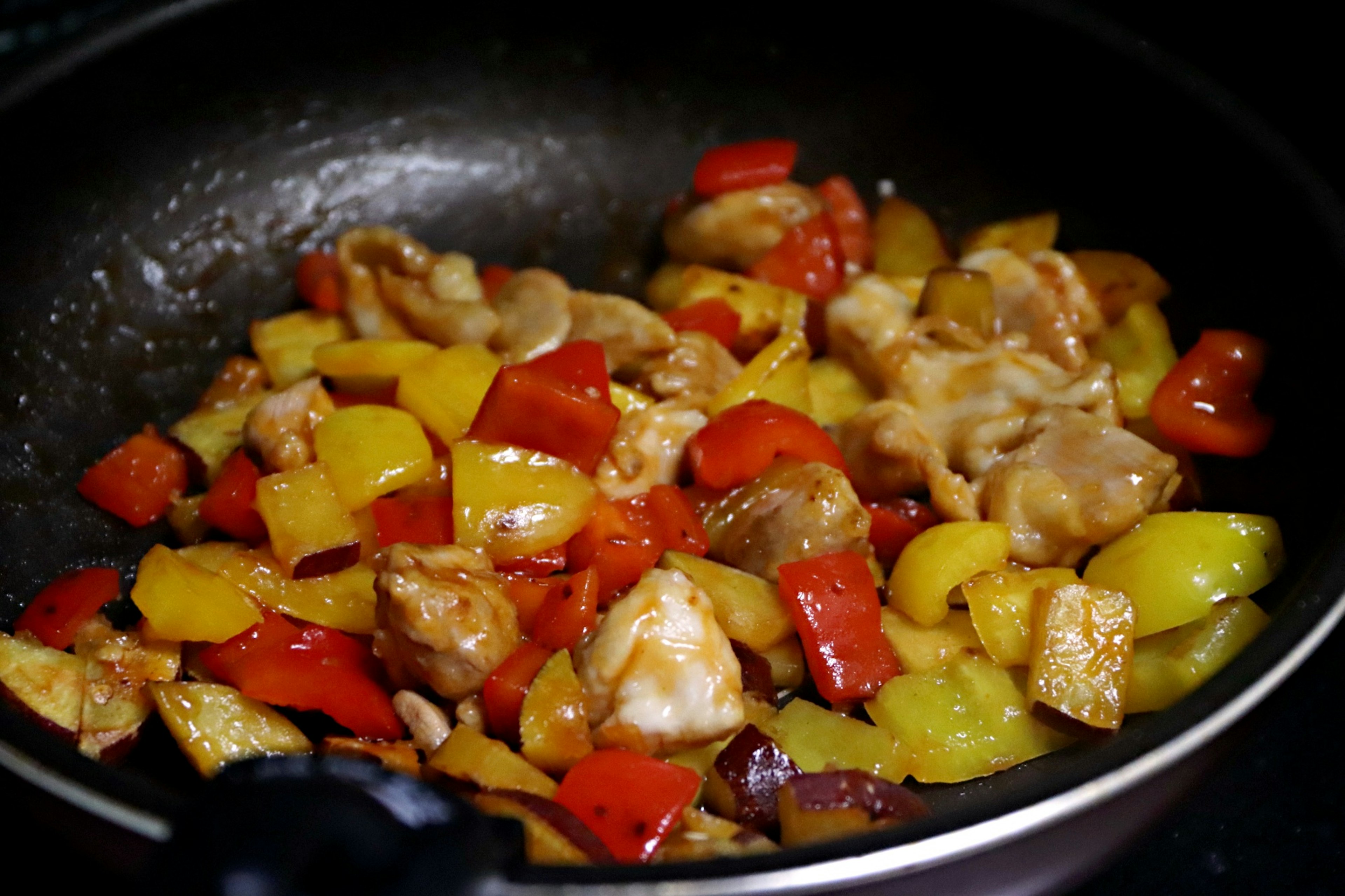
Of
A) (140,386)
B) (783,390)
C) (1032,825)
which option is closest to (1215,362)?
(783,390)

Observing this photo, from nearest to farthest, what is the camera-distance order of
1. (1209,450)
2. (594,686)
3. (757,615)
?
(594,686) → (757,615) → (1209,450)

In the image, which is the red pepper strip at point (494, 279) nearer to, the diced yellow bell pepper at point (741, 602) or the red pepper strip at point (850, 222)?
the red pepper strip at point (850, 222)

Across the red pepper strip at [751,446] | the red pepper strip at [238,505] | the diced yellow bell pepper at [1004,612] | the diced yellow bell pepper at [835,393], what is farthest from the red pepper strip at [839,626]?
the red pepper strip at [238,505]

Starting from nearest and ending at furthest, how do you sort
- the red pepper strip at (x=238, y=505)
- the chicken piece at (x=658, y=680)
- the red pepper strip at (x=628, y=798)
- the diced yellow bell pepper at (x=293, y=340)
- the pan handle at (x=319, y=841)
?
the pan handle at (x=319, y=841)
the red pepper strip at (x=628, y=798)
the chicken piece at (x=658, y=680)
the red pepper strip at (x=238, y=505)
the diced yellow bell pepper at (x=293, y=340)

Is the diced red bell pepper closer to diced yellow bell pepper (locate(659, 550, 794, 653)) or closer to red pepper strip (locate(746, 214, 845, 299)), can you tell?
diced yellow bell pepper (locate(659, 550, 794, 653))

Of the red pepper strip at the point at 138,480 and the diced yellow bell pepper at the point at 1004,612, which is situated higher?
the red pepper strip at the point at 138,480

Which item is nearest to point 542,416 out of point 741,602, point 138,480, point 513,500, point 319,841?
point 513,500

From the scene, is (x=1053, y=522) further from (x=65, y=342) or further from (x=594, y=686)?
(x=65, y=342)
